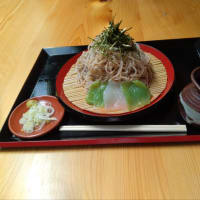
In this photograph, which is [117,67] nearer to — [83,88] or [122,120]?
[83,88]

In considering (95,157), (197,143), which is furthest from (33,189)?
(197,143)

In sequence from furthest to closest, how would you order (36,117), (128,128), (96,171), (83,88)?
(83,88) → (36,117) → (128,128) → (96,171)

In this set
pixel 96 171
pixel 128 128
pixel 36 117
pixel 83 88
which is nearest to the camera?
pixel 96 171

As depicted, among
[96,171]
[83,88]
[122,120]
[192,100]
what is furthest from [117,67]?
[96,171]

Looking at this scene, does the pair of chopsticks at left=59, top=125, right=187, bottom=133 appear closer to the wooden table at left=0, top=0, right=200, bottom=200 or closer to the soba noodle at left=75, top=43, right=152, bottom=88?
the wooden table at left=0, top=0, right=200, bottom=200

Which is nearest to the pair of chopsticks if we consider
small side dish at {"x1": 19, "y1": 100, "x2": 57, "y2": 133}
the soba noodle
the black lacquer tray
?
the black lacquer tray
